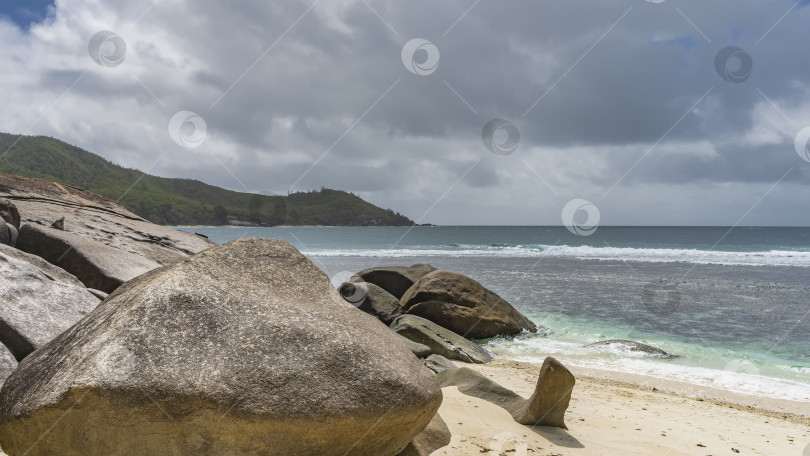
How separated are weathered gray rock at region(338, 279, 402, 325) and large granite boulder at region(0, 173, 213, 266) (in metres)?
3.75

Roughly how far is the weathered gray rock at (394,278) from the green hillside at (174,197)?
90383 millimetres

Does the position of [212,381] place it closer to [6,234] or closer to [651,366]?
[6,234]

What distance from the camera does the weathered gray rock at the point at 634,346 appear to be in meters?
11.2

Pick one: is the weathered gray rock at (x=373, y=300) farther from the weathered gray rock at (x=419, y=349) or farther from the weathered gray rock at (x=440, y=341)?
the weathered gray rock at (x=419, y=349)

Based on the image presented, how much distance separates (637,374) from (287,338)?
26.8ft

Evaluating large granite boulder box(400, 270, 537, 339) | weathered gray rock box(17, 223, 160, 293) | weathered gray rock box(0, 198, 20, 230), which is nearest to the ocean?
large granite boulder box(400, 270, 537, 339)

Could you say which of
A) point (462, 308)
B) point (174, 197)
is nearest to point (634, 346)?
point (462, 308)

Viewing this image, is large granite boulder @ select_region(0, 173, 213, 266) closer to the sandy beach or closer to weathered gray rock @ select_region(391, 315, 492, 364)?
weathered gray rock @ select_region(391, 315, 492, 364)

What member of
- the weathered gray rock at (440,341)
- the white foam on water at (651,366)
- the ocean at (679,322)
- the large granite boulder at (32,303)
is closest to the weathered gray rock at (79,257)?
the large granite boulder at (32,303)

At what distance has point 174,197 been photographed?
129125 mm

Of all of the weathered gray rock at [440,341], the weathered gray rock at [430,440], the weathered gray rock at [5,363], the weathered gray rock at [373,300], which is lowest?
the weathered gray rock at [5,363]

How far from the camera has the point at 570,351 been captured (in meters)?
11.5

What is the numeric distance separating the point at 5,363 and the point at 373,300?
32.4ft

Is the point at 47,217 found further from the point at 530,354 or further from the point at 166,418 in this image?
the point at 530,354
